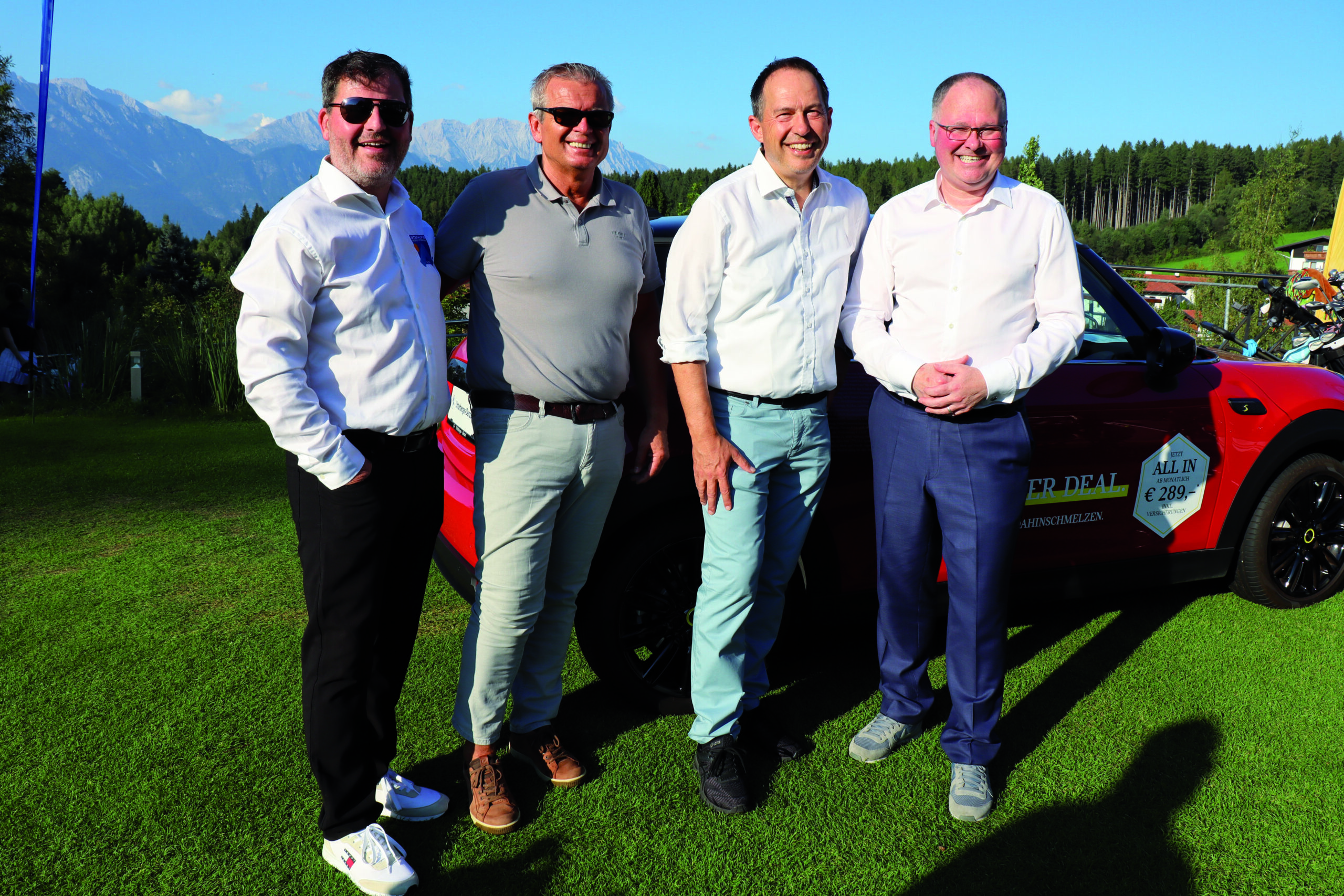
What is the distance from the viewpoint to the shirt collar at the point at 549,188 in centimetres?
244

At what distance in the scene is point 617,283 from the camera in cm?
249

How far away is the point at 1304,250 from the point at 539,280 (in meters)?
63.0

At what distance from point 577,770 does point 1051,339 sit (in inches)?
73.4

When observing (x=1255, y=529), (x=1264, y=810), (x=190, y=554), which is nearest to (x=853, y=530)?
(x=1264, y=810)

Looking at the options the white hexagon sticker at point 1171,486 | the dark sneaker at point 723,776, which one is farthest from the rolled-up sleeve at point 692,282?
the white hexagon sticker at point 1171,486

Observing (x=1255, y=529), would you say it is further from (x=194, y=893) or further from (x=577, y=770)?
(x=194, y=893)

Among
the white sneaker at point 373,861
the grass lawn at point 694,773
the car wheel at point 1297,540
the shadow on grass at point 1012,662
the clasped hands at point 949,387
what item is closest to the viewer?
the white sneaker at point 373,861

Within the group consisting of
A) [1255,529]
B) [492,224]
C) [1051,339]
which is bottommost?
[1255,529]

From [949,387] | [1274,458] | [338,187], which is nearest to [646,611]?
[949,387]

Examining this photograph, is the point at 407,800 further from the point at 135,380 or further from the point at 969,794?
the point at 135,380

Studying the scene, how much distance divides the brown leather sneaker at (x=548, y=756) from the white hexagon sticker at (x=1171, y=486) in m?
2.36

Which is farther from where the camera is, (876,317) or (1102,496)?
(1102,496)

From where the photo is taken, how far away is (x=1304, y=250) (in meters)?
52.5

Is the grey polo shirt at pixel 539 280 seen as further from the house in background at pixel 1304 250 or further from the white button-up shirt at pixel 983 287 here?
the house in background at pixel 1304 250
